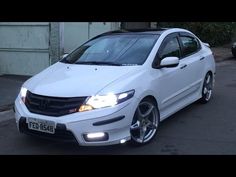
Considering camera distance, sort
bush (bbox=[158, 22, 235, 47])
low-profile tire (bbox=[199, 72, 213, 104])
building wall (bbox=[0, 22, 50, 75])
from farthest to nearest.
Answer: bush (bbox=[158, 22, 235, 47])
building wall (bbox=[0, 22, 50, 75])
low-profile tire (bbox=[199, 72, 213, 104])

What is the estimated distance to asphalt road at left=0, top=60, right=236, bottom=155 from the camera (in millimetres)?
5539

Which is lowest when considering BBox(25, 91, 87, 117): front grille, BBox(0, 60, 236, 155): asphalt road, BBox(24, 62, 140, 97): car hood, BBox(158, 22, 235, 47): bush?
BBox(158, 22, 235, 47): bush

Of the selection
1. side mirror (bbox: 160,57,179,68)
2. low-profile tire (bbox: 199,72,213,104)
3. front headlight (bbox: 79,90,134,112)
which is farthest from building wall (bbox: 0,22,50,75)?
front headlight (bbox: 79,90,134,112)

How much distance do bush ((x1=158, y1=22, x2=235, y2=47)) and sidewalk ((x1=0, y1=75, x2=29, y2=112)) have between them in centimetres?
1075

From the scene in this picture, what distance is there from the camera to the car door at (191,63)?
7125mm

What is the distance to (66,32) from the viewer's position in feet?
51.5

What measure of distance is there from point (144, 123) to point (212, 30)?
54.1ft

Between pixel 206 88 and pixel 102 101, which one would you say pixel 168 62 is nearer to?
pixel 102 101

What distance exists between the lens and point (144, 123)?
5.76 m

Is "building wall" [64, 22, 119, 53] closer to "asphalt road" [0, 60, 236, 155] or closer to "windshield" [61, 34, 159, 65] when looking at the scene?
"asphalt road" [0, 60, 236, 155]

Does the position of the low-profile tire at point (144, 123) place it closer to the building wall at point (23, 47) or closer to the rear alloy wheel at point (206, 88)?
the rear alloy wheel at point (206, 88)

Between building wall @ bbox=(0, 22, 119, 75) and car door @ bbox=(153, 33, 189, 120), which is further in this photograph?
building wall @ bbox=(0, 22, 119, 75)

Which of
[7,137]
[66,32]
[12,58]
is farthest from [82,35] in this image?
[7,137]
